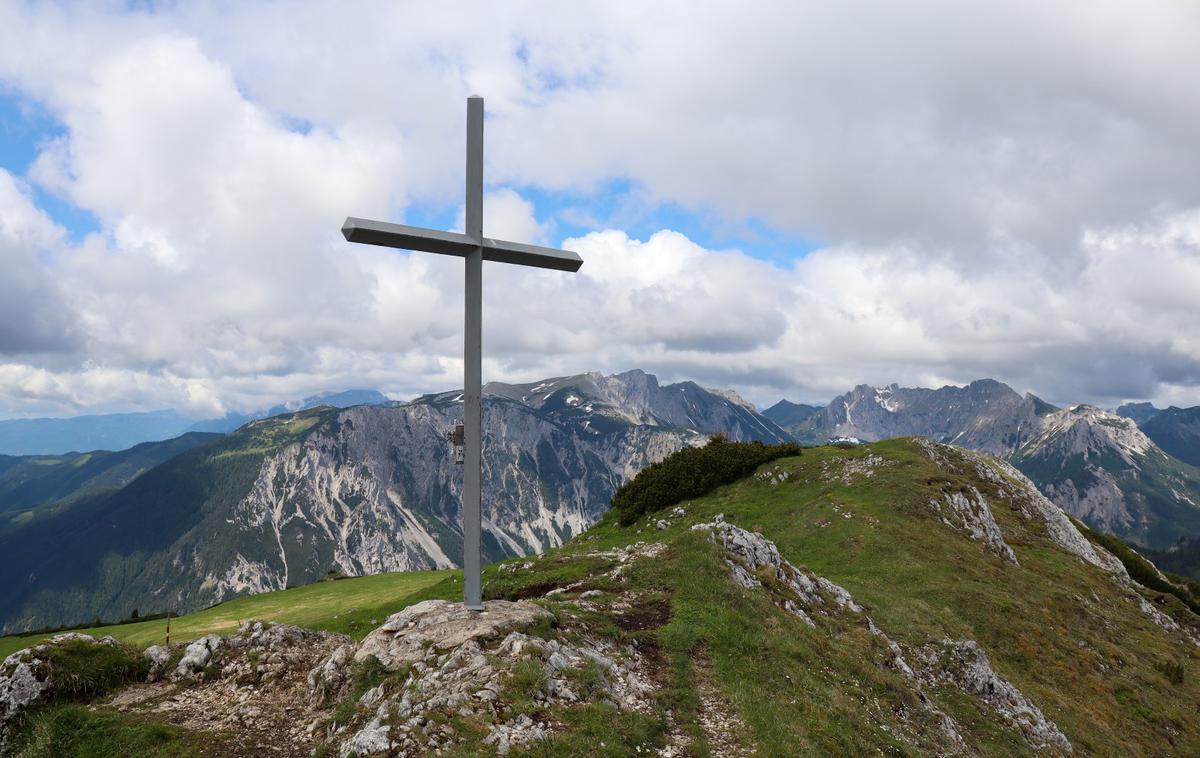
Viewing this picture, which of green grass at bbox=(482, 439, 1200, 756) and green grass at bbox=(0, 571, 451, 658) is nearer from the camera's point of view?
green grass at bbox=(482, 439, 1200, 756)

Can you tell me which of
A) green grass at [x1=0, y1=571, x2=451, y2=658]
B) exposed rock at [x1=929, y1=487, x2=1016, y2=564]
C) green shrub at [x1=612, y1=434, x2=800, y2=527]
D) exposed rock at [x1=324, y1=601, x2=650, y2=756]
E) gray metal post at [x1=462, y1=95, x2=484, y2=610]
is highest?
gray metal post at [x1=462, y1=95, x2=484, y2=610]

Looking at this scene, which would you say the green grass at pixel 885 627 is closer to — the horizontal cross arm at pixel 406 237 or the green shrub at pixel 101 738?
the green shrub at pixel 101 738

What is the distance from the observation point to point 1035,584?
4297 cm

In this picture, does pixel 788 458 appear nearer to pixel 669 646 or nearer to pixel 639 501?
pixel 639 501

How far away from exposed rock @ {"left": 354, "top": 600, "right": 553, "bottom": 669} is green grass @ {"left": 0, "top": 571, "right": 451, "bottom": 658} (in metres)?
17.5

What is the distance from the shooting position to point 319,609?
46406mm

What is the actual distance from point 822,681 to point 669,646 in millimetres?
4973

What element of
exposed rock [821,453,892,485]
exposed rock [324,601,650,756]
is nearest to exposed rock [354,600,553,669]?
exposed rock [324,601,650,756]

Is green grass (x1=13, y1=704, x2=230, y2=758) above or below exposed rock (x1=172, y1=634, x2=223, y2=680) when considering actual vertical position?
below

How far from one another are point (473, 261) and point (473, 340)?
91.1 inches

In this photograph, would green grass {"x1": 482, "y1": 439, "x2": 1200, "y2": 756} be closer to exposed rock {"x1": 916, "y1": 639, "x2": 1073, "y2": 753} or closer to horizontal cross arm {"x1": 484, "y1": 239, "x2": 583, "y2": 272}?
exposed rock {"x1": 916, "y1": 639, "x2": 1073, "y2": 753}

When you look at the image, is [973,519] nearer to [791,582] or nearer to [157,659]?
[791,582]

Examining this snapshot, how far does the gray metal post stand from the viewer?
17.1m

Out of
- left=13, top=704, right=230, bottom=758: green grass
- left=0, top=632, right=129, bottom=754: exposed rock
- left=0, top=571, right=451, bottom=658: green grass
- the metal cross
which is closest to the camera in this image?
left=13, top=704, right=230, bottom=758: green grass
